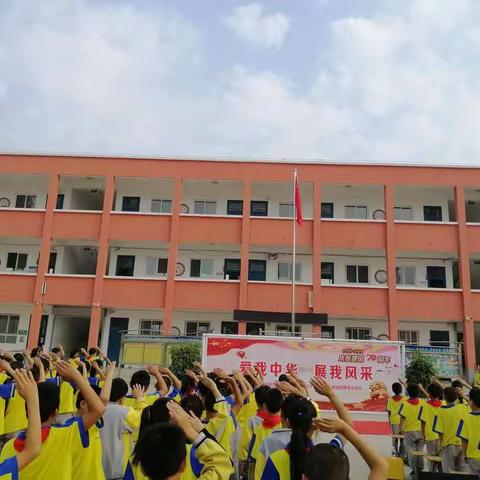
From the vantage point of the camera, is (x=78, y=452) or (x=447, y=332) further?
(x=447, y=332)

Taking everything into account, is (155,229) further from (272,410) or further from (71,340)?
(272,410)

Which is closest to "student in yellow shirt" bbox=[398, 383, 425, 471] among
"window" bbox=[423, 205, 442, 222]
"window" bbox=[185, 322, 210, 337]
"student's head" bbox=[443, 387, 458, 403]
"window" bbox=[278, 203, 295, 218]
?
"student's head" bbox=[443, 387, 458, 403]

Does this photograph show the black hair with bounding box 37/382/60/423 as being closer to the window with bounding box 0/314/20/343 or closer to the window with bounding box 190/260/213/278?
the window with bounding box 190/260/213/278

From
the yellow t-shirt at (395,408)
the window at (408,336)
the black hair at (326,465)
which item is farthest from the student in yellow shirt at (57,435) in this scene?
the window at (408,336)

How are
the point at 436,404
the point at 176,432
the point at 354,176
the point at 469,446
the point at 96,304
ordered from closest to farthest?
1. the point at 176,432
2. the point at 469,446
3. the point at 436,404
4. the point at 96,304
5. the point at 354,176

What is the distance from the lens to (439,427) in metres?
7.34

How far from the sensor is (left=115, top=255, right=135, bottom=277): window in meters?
24.8

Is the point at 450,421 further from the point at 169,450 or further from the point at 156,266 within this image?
the point at 156,266

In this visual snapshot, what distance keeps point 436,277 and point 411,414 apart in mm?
16644

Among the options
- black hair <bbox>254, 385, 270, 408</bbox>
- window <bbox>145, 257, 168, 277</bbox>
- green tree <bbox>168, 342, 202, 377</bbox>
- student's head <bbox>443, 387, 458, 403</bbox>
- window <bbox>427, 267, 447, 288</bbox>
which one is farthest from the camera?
window <bbox>145, 257, 168, 277</bbox>

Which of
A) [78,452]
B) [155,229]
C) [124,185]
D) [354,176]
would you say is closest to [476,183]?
[354,176]

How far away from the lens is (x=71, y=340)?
87.0 ft

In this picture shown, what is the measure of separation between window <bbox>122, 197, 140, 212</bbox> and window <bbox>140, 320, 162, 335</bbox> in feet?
18.3

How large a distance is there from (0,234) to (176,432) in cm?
2322
